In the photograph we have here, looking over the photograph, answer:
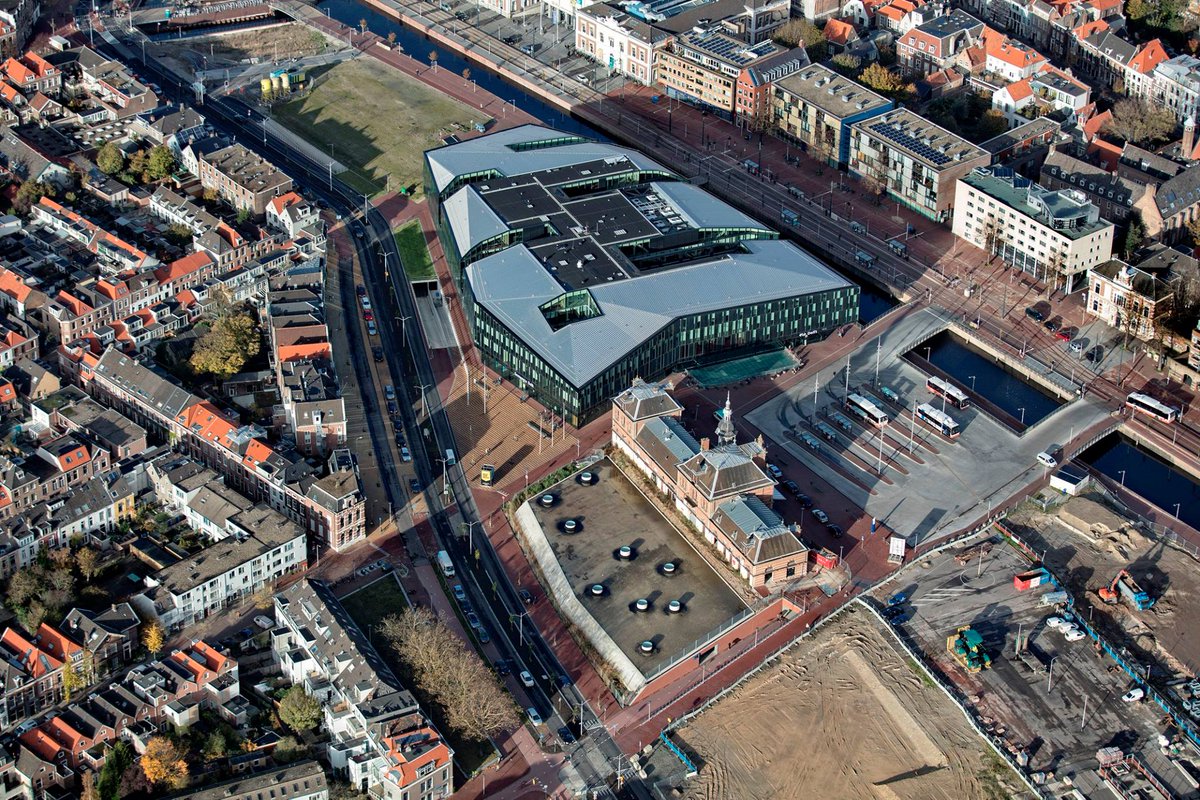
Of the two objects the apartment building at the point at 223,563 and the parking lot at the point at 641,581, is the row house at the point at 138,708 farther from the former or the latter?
the parking lot at the point at 641,581

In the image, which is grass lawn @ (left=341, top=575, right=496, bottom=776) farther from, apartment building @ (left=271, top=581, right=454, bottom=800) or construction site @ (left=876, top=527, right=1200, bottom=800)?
construction site @ (left=876, top=527, right=1200, bottom=800)

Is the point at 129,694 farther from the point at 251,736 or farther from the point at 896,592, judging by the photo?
the point at 896,592


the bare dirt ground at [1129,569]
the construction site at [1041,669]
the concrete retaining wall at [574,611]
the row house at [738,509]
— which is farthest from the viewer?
the row house at [738,509]

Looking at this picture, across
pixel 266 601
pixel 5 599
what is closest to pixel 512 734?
pixel 266 601

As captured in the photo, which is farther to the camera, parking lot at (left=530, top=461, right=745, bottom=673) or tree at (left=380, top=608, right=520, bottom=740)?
parking lot at (left=530, top=461, right=745, bottom=673)

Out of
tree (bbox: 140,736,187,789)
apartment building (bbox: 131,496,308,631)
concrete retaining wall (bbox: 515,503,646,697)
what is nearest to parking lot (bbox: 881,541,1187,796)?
concrete retaining wall (bbox: 515,503,646,697)

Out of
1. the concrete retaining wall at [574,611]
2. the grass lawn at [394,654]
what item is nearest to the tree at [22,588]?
the grass lawn at [394,654]

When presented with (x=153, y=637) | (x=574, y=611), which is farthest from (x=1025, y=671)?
(x=153, y=637)
